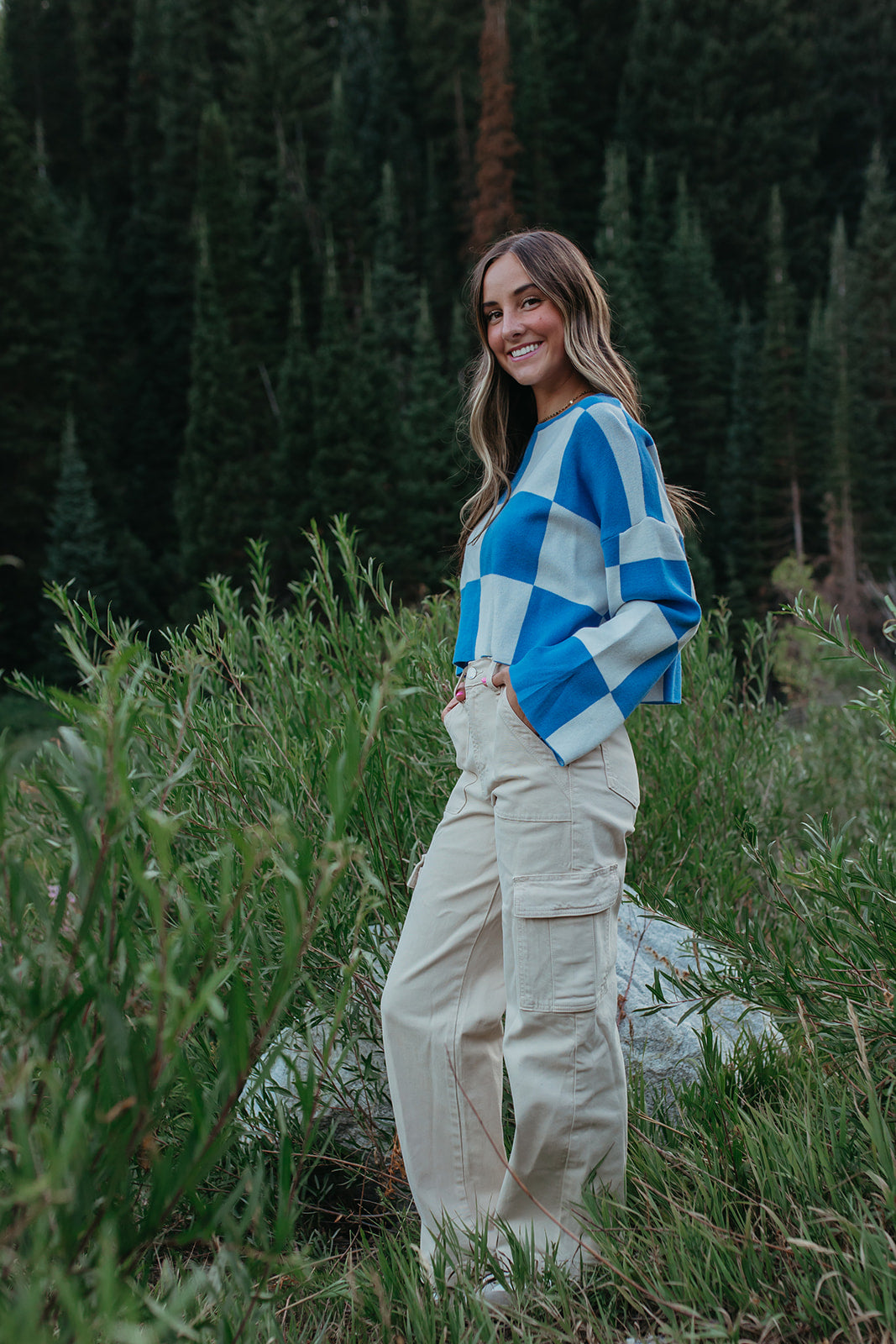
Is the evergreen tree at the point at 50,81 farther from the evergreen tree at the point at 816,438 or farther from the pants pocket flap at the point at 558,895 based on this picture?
the pants pocket flap at the point at 558,895

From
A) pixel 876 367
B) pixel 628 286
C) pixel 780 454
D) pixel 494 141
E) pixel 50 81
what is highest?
pixel 50 81

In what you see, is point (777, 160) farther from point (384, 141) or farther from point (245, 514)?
point (245, 514)

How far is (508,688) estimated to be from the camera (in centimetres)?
185

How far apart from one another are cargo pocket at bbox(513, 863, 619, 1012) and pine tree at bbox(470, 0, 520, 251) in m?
31.7

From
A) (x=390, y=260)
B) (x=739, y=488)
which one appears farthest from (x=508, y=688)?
(x=390, y=260)

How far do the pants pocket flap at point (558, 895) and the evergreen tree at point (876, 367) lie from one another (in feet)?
93.3

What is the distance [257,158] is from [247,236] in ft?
19.4

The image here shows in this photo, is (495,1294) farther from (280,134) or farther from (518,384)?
(280,134)

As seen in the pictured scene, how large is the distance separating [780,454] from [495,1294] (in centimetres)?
2987

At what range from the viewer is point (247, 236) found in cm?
3120

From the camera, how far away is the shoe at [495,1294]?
67.2 inches

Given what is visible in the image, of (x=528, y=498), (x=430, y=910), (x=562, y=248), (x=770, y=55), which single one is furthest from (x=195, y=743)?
A: (x=770, y=55)

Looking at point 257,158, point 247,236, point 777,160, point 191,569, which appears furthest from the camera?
point 777,160

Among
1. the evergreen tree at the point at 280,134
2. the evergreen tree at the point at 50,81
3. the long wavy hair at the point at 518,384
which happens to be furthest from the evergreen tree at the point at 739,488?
the long wavy hair at the point at 518,384
